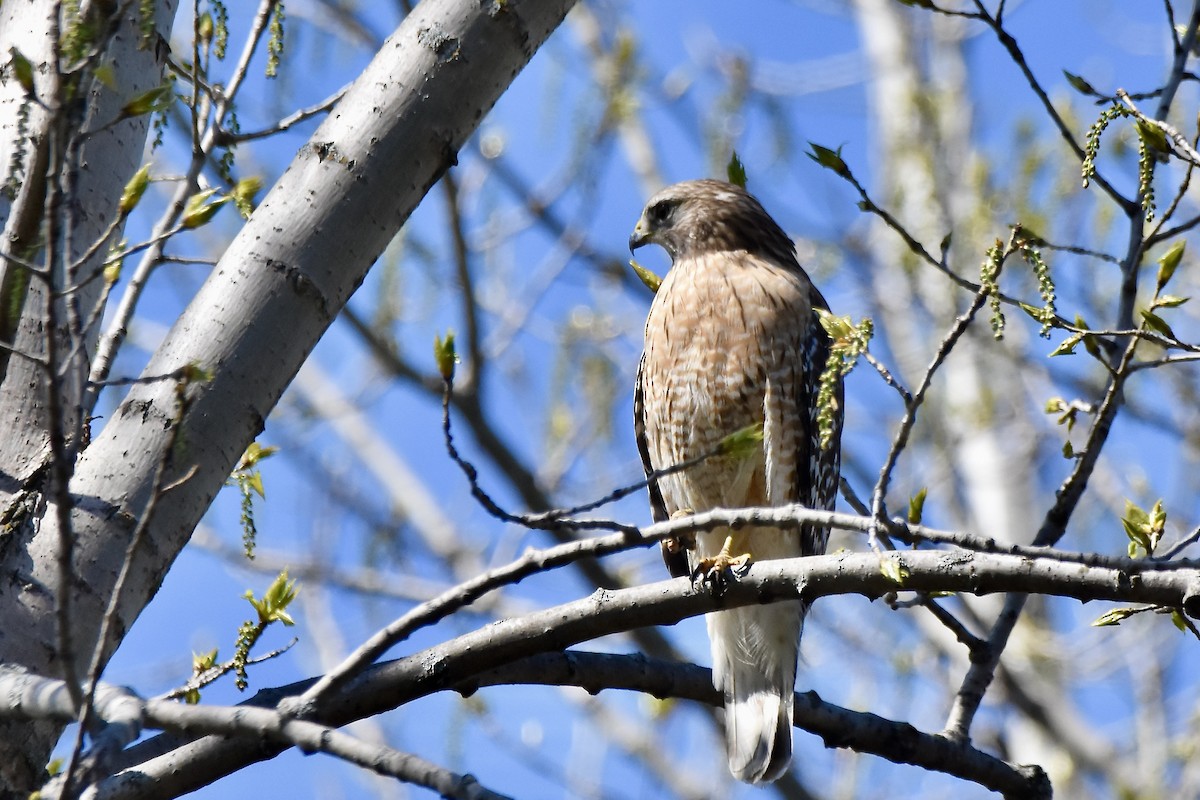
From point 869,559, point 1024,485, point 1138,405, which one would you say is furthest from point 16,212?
point 1024,485

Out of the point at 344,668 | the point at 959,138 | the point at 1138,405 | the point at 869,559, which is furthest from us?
the point at 959,138

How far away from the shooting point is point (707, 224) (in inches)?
209

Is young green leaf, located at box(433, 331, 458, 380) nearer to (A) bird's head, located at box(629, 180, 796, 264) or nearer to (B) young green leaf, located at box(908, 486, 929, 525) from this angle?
(B) young green leaf, located at box(908, 486, 929, 525)

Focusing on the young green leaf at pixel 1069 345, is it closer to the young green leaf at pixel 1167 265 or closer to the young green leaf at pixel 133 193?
the young green leaf at pixel 1167 265

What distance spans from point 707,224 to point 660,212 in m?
0.35

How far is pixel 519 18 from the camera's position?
2.81 meters

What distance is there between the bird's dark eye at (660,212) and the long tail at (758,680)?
1.74 m

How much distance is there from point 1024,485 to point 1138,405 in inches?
108

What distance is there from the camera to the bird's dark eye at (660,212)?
5.58 meters

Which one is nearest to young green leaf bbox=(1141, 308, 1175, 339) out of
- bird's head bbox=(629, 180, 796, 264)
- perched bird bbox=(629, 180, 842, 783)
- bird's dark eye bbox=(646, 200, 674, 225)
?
perched bird bbox=(629, 180, 842, 783)

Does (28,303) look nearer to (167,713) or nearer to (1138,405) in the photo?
(167,713)

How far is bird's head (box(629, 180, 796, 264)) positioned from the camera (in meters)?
5.26

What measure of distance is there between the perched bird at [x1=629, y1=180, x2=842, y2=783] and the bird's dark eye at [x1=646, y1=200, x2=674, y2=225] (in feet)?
1.88

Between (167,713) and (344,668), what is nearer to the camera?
(167,713)
